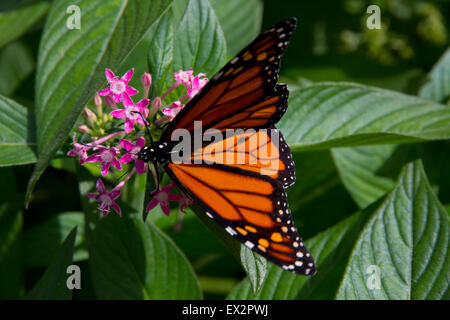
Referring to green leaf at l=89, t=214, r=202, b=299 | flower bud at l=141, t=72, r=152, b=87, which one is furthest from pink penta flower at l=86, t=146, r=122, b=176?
green leaf at l=89, t=214, r=202, b=299

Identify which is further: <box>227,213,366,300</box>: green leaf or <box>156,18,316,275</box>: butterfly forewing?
<box>227,213,366,300</box>: green leaf

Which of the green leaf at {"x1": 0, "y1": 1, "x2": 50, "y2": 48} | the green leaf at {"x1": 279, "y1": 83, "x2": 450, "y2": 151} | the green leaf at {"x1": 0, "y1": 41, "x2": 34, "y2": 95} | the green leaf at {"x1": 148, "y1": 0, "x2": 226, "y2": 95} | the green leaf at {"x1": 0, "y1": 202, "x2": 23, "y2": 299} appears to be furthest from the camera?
the green leaf at {"x1": 0, "y1": 41, "x2": 34, "y2": 95}

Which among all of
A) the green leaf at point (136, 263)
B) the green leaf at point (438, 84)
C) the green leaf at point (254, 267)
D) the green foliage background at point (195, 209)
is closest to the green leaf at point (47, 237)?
the green foliage background at point (195, 209)

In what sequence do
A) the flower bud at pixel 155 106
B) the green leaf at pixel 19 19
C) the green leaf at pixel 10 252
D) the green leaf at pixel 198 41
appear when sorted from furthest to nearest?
the green leaf at pixel 19 19, the green leaf at pixel 10 252, the green leaf at pixel 198 41, the flower bud at pixel 155 106

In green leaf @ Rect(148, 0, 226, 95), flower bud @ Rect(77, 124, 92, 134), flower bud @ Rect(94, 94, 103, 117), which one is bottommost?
flower bud @ Rect(77, 124, 92, 134)

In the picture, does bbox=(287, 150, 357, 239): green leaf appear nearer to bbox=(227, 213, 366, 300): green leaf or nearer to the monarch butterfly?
bbox=(227, 213, 366, 300): green leaf

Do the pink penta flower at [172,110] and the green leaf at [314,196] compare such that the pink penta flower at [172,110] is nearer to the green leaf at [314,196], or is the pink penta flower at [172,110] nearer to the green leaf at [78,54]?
the green leaf at [78,54]

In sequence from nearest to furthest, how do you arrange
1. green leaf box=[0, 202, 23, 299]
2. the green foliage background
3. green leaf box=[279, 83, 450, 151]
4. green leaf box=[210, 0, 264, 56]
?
the green foliage background < green leaf box=[279, 83, 450, 151] < green leaf box=[0, 202, 23, 299] < green leaf box=[210, 0, 264, 56]

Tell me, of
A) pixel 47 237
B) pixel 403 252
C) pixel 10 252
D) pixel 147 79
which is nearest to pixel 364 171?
pixel 403 252
